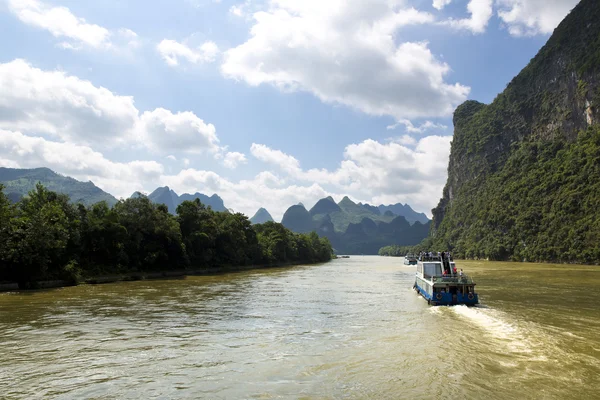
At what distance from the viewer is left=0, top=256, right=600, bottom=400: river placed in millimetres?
11733

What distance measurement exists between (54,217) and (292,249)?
296 ft

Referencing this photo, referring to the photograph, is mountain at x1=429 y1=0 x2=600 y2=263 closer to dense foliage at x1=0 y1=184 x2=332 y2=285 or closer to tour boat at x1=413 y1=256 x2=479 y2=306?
dense foliage at x1=0 y1=184 x2=332 y2=285

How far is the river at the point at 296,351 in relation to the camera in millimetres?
11733

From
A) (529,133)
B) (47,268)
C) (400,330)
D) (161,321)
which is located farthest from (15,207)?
(529,133)

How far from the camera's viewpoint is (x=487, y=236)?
171500 mm

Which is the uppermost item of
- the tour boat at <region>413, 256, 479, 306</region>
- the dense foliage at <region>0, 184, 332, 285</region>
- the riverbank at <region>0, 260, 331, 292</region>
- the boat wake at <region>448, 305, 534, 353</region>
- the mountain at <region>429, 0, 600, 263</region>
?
the mountain at <region>429, 0, 600, 263</region>

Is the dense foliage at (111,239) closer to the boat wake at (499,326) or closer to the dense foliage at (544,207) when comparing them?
the boat wake at (499,326)

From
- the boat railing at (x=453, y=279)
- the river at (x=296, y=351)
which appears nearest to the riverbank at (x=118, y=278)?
the river at (x=296, y=351)

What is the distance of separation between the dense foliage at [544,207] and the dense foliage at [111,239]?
295 feet

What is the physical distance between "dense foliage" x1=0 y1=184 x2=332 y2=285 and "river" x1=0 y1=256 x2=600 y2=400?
1273 centimetres

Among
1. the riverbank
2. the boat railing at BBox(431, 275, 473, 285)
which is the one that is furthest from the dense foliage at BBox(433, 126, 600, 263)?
the riverbank

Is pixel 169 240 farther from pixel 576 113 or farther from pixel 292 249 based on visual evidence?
pixel 576 113

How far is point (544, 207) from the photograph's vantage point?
14162cm

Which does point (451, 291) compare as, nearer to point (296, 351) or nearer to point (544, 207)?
point (296, 351)
